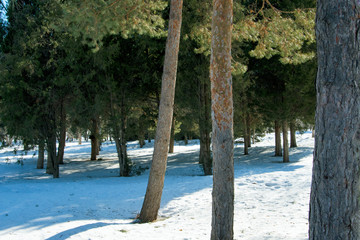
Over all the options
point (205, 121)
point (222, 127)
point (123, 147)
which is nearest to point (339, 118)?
point (222, 127)

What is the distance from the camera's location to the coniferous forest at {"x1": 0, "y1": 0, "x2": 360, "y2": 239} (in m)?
2.49

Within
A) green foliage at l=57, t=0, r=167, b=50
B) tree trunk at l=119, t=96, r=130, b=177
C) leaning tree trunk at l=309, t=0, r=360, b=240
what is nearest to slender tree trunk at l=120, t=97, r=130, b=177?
tree trunk at l=119, t=96, r=130, b=177

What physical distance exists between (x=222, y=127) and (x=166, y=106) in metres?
2.34

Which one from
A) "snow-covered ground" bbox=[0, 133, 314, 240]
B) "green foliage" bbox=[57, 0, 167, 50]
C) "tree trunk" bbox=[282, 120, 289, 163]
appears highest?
"green foliage" bbox=[57, 0, 167, 50]

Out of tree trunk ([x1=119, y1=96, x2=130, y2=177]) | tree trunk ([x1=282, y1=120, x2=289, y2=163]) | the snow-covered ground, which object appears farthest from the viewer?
tree trunk ([x1=282, y1=120, x2=289, y2=163])

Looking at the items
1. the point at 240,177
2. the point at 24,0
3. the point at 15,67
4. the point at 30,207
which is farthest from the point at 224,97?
the point at 24,0

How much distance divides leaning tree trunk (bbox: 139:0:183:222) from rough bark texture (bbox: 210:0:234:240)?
6.82ft

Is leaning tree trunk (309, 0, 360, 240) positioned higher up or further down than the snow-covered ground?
higher up

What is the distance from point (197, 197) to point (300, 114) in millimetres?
9377

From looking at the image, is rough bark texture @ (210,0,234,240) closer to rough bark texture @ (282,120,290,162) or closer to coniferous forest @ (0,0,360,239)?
coniferous forest @ (0,0,360,239)

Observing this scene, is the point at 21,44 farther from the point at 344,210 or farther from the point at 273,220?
the point at 344,210

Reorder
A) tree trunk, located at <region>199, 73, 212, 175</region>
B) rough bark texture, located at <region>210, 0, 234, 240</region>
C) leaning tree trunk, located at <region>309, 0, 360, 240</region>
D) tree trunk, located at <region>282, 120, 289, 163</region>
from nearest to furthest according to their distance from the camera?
1. leaning tree trunk, located at <region>309, 0, 360, 240</region>
2. rough bark texture, located at <region>210, 0, 234, 240</region>
3. tree trunk, located at <region>199, 73, 212, 175</region>
4. tree trunk, located at <region>282, 120, 289, 163</region>

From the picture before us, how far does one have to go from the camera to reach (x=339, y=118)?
2459 millimetres

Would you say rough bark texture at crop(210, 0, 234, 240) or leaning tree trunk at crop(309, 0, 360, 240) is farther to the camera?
rough bark texture at crop(210, 0, 234, 240)
